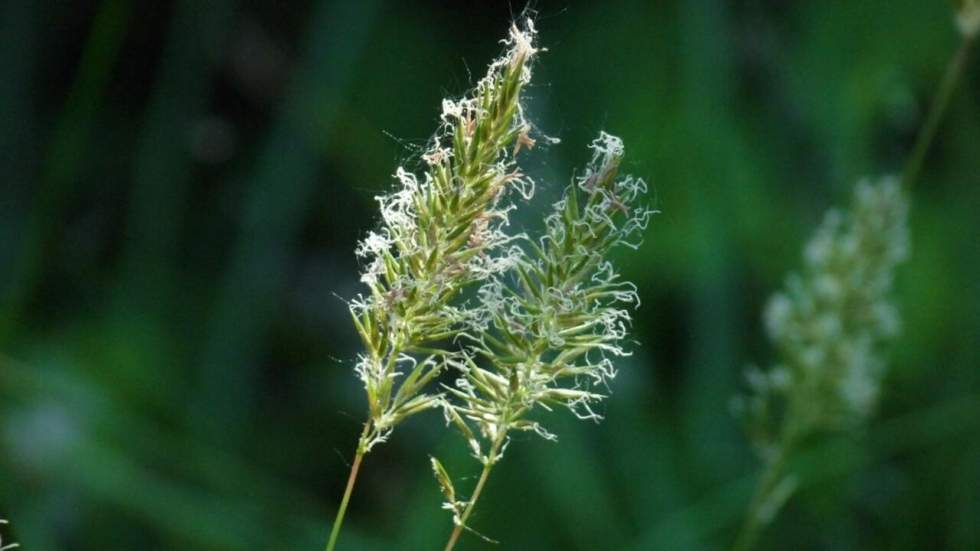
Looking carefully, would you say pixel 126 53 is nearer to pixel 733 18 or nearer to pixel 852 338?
pixel 733 18

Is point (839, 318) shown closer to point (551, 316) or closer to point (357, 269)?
point (551, 316)

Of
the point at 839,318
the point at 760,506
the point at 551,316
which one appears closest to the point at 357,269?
the point at 839,318

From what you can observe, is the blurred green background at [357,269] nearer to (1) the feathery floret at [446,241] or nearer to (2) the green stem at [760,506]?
(2) the green stem at [760,506]

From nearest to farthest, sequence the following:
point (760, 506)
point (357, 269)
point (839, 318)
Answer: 1. point (760, 506)
2. point (839, 318)
3. point (357, 269)

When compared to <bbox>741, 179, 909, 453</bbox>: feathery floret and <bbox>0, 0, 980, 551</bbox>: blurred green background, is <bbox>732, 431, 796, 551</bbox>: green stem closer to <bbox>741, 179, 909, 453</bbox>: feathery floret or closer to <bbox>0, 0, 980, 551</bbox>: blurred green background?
<bbox>741, 179, 909, 453</bbox>: feathery floret

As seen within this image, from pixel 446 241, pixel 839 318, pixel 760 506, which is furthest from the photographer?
pixel 839 318

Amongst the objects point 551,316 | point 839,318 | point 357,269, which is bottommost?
point 551,316

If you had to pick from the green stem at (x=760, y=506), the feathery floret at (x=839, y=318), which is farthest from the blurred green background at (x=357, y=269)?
the green stem at (x=760, y=506)

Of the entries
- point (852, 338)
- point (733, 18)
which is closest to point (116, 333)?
point (852, 338)

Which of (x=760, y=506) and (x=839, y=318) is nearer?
(x=760, y=506)
